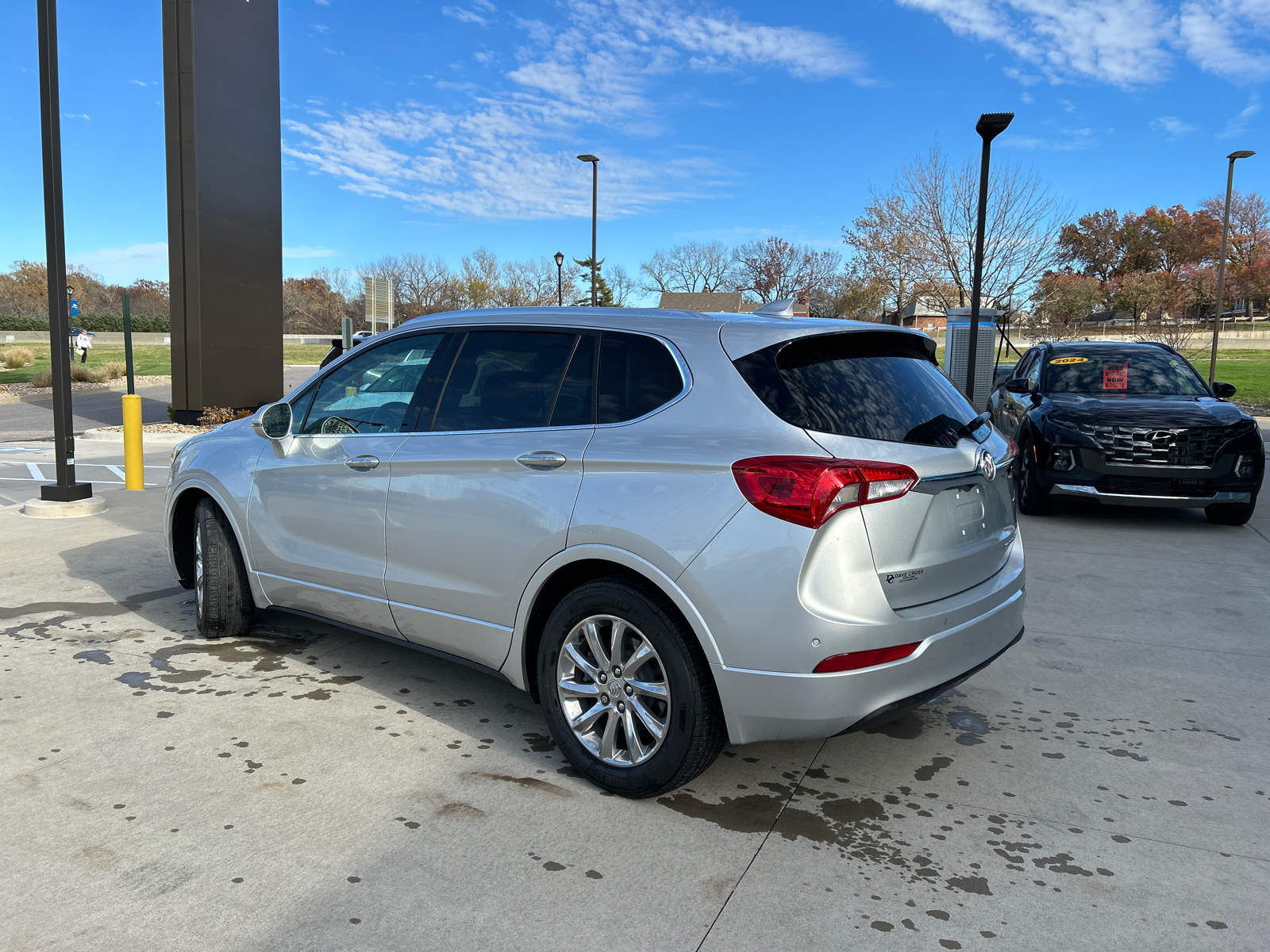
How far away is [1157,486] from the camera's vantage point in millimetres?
8289

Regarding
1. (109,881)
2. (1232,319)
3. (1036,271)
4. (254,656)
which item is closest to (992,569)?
(109,881)

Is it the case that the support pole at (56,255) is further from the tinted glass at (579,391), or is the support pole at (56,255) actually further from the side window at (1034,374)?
the side window at (1034,374)

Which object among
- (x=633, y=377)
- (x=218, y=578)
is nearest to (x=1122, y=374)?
(x=633, y=377)

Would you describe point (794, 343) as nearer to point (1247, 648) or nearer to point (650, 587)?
point (650, 587)

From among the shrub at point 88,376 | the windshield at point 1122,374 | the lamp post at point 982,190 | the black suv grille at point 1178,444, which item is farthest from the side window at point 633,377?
the shrub at point 88,376

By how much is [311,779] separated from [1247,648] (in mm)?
4827

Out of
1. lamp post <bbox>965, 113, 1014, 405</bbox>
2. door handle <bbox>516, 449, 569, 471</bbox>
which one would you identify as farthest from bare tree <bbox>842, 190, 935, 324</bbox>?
door handle <bbox>516, 449, 569, 471</bbox>

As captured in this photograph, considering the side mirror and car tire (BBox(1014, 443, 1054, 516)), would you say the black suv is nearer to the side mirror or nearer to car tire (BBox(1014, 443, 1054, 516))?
car tire (BBox(1014, 443, 1054, 516))

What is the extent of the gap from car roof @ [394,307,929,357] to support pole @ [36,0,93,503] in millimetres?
6578

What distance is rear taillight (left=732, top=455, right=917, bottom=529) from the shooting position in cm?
292

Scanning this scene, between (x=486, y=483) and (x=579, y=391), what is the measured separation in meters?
0.51

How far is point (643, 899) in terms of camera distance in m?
2.76

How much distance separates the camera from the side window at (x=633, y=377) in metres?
→ 3.39

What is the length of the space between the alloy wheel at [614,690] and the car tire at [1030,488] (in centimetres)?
660
